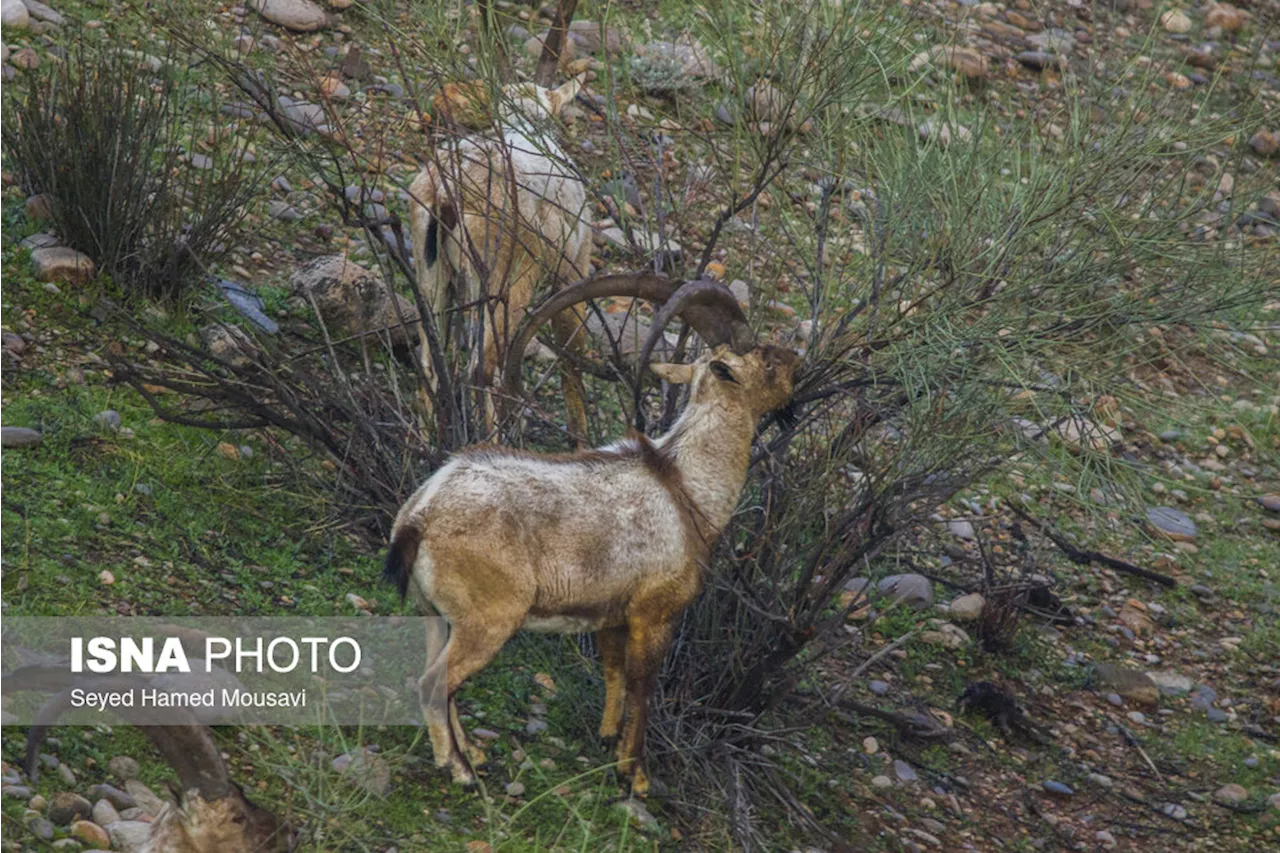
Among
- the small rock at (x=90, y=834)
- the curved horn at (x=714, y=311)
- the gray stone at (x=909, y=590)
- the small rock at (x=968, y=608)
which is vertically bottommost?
the small rock at (x=968, y=608)

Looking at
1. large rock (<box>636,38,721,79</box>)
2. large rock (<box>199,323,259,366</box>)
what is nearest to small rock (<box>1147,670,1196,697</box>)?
large rock (<box>636,38,721,79</box>)

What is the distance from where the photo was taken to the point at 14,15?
9.84 m

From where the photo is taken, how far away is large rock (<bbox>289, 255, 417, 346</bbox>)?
852 cm

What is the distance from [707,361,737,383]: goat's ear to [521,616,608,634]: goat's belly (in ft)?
2.94

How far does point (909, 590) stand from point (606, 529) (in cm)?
298

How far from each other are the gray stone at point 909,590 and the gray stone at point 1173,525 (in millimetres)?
1942

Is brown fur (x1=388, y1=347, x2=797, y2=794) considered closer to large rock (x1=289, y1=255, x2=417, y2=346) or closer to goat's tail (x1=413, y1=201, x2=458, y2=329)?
goat's tail (x1=413, y1=201, x2=458, y2=329)

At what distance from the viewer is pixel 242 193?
8.64 meters

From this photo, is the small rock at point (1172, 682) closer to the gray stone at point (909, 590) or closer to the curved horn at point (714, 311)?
the gray stone at point (909, 590)

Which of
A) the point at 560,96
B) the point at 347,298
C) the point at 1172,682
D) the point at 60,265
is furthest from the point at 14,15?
the point at 1172,682

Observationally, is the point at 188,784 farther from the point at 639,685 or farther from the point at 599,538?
the point at 639,685

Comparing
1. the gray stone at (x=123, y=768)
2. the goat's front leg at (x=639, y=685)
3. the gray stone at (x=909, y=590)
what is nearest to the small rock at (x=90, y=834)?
the gray stone at (x=123, y=768)

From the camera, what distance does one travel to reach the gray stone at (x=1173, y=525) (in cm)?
949

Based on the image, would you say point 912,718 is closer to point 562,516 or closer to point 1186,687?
point 1186,687
